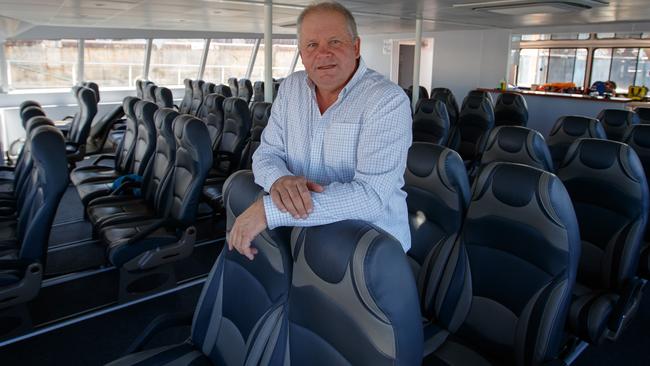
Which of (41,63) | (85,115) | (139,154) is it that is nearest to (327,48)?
(139,154)

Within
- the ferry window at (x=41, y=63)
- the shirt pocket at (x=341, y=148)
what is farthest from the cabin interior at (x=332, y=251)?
the ferry window at (x=41, y=63)

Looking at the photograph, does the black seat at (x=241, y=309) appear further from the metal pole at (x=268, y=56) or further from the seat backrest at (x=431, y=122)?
the metal pole at (x=268, y=56)

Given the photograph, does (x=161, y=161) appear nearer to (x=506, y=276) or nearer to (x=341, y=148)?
(x=341, y=148)

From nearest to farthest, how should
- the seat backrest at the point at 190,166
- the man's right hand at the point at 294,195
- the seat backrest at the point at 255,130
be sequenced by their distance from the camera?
the man's right hand at the point at 294,195, the seat backrest at the point at 190,166, the seat backrest at the point at 255,130

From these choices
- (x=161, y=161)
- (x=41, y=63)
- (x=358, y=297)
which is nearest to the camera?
(x=358, y=297)

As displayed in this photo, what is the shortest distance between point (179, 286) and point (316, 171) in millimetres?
2136

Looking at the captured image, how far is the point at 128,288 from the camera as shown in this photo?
9.64 feet

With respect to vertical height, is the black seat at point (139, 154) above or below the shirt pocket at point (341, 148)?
below

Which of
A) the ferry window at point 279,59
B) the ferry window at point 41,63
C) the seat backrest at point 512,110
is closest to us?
the seat backrest at point 512,110

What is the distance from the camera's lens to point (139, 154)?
416 centimetres

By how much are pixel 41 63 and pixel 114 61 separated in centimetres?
154

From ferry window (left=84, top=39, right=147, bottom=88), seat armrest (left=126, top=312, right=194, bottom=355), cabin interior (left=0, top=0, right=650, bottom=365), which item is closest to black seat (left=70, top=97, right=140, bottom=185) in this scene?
cabin interior (left=0, top=0, right=650, bottom=365)

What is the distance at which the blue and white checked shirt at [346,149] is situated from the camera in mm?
1137

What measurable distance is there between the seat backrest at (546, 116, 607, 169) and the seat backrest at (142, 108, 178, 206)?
2.82 m
